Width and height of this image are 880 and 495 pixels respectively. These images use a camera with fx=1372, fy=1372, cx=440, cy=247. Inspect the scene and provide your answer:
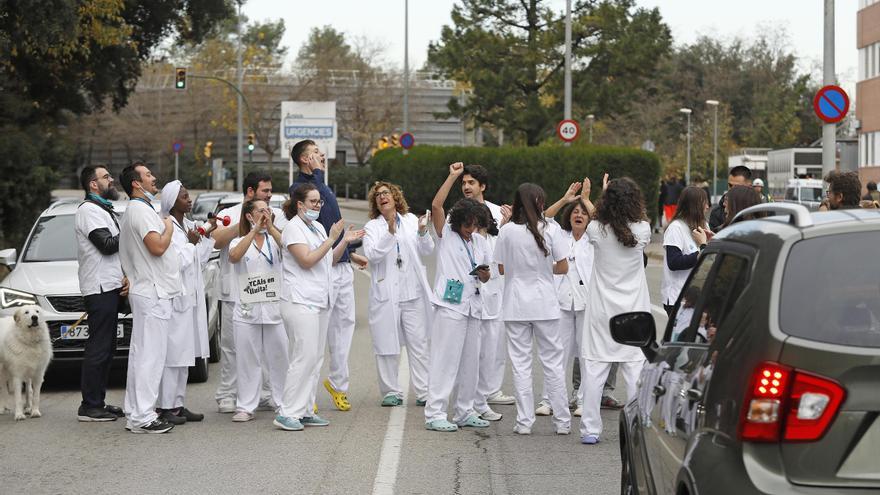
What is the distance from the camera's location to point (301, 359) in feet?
32.6

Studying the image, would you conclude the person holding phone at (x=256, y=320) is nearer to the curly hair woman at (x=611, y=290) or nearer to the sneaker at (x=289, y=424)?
the sneaker at (x=289, y=424)

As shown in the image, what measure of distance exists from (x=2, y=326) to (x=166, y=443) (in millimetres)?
1906

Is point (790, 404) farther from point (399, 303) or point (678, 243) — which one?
point (399, 303)

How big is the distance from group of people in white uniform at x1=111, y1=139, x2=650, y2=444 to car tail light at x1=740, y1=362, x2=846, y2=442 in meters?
5.39

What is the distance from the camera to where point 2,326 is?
10.6 meters

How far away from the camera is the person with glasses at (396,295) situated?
11.2 meters

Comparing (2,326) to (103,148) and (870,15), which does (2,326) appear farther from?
(103,148)

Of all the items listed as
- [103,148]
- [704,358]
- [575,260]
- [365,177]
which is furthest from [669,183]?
[103,148]

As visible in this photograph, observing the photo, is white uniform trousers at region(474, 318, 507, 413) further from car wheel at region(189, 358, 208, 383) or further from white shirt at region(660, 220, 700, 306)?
car wheel at region(189, 358, 208, 383)

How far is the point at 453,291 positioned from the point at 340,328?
4.76ft

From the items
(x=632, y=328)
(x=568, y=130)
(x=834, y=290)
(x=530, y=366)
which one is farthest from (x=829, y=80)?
(x=834, y=290)

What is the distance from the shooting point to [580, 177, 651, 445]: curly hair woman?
917cm

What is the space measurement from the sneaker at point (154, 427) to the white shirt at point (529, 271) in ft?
8.54

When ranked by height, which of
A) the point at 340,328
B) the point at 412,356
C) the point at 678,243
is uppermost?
the point at 678,243
